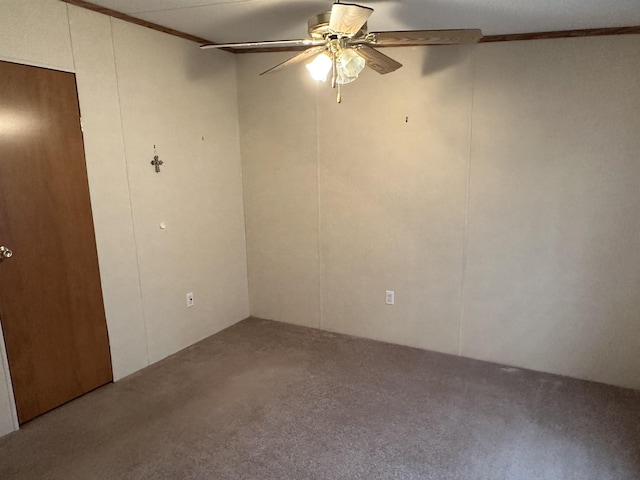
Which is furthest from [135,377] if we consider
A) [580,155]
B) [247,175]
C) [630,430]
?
[580,155]

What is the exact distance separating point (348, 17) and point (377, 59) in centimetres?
54

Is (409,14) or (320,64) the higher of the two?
(409,14)

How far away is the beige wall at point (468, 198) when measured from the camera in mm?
2826

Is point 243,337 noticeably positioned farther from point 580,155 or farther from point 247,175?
point 580,155

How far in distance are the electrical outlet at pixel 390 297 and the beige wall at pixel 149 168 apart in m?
1.48

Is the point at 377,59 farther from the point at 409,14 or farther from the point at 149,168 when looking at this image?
the point at 149,168

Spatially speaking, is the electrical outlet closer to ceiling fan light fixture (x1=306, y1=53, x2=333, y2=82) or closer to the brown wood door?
ceiling fan light fixture (x1=306, y1=53, x2=333, y2=82)

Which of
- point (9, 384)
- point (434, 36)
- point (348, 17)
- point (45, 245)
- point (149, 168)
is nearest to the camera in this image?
point (348, 17)

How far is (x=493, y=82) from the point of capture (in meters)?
3.01

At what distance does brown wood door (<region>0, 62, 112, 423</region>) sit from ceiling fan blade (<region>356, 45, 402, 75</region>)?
181 cm

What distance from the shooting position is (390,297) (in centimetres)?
362

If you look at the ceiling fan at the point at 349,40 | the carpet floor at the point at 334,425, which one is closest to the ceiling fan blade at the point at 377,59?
the ceiling fan at the point at 349,40

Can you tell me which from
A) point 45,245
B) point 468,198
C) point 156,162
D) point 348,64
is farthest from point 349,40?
point 45,245

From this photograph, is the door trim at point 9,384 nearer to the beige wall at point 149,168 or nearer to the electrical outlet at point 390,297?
the beige wall at point 149,168
